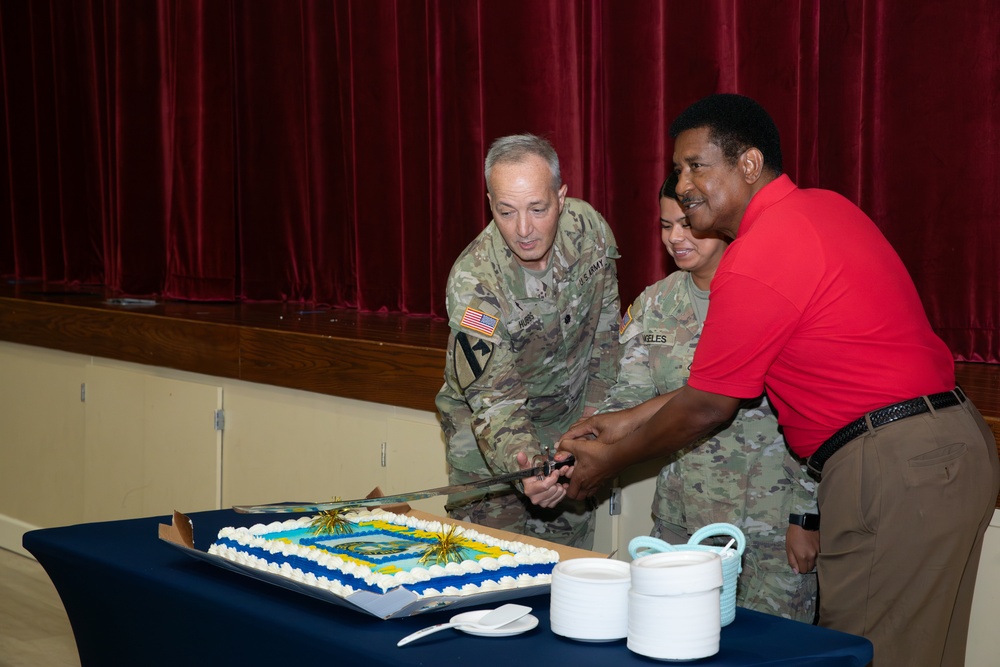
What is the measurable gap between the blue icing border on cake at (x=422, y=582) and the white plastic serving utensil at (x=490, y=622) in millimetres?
140

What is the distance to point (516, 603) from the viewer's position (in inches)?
65.0

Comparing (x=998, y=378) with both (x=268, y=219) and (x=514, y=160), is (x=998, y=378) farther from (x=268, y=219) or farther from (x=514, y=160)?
(x=268, y=219)

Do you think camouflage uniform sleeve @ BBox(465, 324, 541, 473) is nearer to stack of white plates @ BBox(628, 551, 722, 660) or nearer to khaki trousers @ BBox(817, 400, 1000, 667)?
khaki trousers @ BBox(817, 400, 1000, 667)

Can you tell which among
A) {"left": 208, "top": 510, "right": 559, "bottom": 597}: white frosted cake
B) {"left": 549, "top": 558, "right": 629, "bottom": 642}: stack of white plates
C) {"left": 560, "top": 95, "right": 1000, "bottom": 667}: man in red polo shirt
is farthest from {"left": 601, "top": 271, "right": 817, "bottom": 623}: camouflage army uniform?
{"left": 549, "top": 558, "right": 629, "bottom": 642}: stack of white plates

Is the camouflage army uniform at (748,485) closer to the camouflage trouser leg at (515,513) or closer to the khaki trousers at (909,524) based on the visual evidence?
the khaki trousers at (909,524)

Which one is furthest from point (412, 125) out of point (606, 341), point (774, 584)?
point (774, 584)

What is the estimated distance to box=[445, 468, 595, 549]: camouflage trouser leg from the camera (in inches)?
106

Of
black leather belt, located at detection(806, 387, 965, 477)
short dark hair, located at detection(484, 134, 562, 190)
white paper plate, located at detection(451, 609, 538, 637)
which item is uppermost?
short dark hair, located at detection(484, 134, 562, 190)

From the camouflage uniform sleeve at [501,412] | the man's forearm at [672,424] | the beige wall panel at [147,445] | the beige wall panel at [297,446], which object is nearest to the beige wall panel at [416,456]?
the beige wall panel at [297,446]

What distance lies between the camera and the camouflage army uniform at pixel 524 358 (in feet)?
8.11

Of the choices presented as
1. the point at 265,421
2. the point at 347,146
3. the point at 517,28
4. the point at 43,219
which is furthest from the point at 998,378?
the point at 43,219

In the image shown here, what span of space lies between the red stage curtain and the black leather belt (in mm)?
1158

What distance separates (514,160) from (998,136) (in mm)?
1278

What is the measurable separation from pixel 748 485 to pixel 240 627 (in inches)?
42.2
